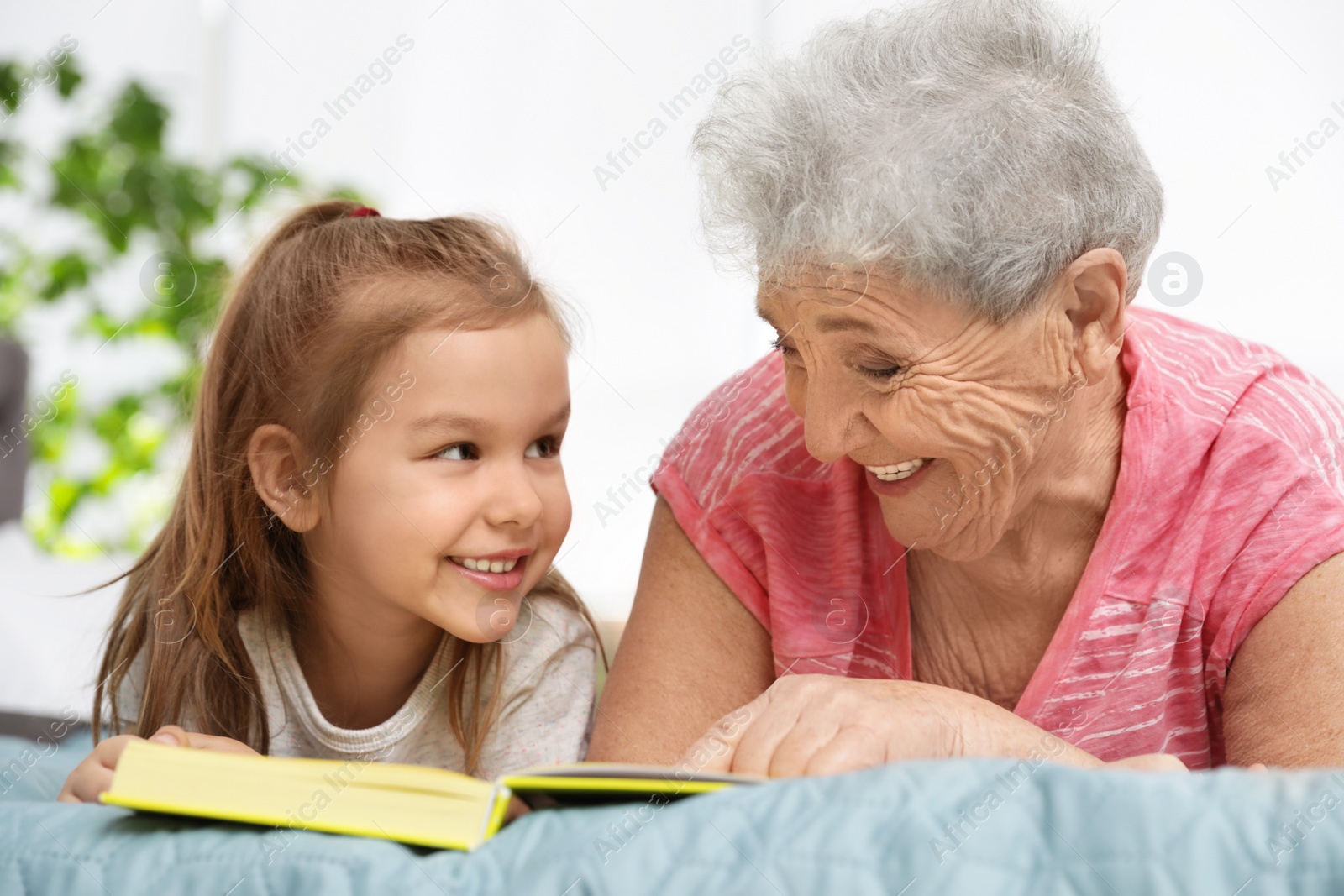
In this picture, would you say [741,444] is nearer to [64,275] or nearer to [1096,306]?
[1096,306]

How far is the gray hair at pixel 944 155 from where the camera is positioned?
101 cm

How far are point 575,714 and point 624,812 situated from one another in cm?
73

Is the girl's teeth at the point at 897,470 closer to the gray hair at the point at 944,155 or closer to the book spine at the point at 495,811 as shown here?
the gray hair at the point at 944,155

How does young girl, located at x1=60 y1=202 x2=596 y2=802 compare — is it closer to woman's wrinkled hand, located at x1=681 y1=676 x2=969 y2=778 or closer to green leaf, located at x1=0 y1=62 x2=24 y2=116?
woman's wrinkled hand, located at x1=681 y1=676 x2=969 y2=778

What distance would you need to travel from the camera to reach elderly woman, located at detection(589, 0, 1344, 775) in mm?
1004

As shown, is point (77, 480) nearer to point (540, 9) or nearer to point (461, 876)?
point (540, 9)

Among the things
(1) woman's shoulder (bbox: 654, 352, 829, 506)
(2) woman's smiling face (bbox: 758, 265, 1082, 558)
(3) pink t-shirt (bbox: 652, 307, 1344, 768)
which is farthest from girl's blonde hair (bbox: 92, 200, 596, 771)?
(2) woman's smiling face (bbox: 758, 265, 1082, 558)

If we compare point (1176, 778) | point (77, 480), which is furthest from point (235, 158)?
point (1176, 778)

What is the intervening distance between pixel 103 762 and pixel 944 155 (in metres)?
0.94

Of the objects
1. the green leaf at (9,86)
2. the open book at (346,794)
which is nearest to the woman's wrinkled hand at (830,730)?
the open book at (346,794)

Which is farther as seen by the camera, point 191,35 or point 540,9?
point 191,35

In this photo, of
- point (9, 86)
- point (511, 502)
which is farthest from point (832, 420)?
point (9, 86)

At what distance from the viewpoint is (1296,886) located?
0.58 meters

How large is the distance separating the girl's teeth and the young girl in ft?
1.23
